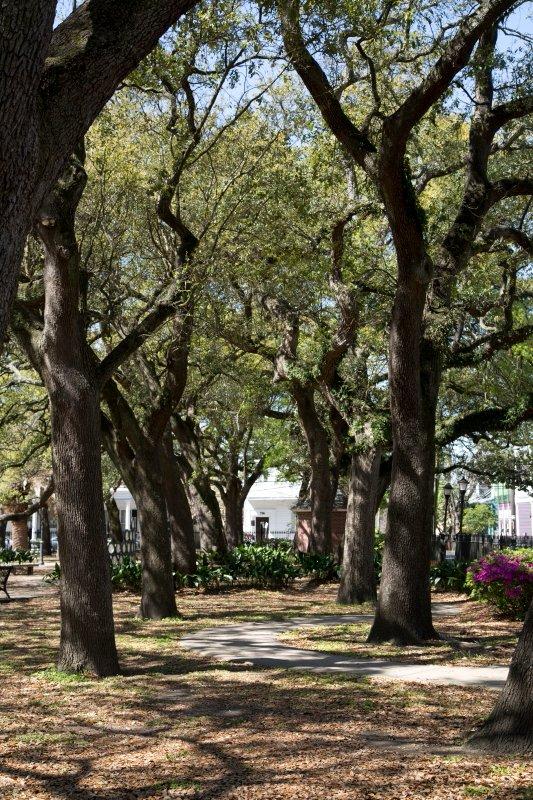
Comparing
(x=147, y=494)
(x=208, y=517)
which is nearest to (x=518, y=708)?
(x=147, y=494)

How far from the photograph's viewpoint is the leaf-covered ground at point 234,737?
6121 millimetres

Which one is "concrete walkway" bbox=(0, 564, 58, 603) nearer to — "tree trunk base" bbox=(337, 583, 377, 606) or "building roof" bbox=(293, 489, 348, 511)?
"tree trunk base" bbox=(337, 583, 377, 606)

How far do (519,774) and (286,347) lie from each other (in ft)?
52.1

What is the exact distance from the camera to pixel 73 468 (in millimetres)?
10719

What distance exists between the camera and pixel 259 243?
16.8m

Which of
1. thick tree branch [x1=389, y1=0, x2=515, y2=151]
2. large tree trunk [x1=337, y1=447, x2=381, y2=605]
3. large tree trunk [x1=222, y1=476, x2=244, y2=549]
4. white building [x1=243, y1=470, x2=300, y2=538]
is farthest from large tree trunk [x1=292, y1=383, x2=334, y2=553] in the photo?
white building [x1=243, y1=470, x2=300, y2=538]

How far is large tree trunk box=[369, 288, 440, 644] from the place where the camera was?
1264 centimetres

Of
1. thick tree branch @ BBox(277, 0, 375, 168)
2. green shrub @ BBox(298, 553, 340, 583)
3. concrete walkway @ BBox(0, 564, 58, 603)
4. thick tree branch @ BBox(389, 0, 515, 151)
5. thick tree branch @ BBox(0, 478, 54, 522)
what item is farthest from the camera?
thick tree branch @ BBox(0, 478, 54, 522)

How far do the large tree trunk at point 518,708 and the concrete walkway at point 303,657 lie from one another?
3297 mm

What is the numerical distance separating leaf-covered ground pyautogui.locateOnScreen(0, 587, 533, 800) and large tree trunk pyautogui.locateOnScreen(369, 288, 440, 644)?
2.20 metres

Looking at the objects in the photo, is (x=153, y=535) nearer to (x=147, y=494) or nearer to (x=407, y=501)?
(x=147, y=494)

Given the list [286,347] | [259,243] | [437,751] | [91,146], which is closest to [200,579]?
[286,347]

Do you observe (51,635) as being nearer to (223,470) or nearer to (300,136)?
(300,136)

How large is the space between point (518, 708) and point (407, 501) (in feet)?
20.9
